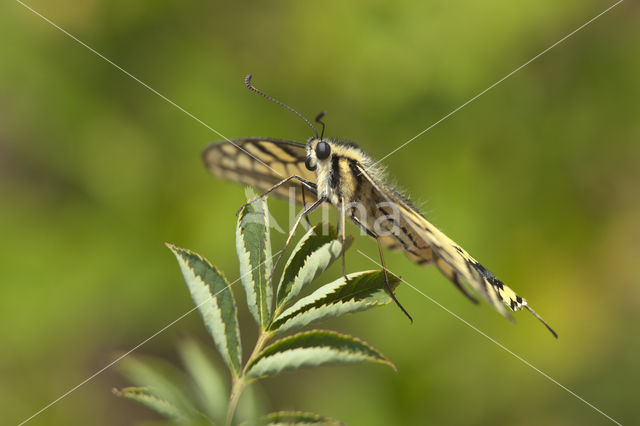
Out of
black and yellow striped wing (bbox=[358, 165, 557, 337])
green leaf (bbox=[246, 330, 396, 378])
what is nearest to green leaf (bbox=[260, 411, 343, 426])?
green leaf (bbox=[246, 330, 396, 378])

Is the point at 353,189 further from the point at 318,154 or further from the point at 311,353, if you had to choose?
the point at 311,353

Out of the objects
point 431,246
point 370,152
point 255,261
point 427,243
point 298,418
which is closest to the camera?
point 298,418

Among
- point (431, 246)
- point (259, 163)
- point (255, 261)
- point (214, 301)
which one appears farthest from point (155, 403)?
point (259, 163)

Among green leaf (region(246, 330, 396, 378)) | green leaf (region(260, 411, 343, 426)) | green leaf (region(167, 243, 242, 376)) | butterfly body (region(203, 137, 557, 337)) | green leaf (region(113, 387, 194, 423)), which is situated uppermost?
butterfly body (region(203, 137, 557, 337))

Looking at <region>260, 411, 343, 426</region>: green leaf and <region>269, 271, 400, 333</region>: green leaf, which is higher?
<region>269, 271, 400, 333</region>: green leaf

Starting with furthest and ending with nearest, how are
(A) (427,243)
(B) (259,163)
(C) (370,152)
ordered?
(C) (370,152), (B) (259,163), (A) (427,243)

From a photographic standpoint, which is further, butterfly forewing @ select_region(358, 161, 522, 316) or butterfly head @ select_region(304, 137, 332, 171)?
butterfly head @ select_region(304, 137, 332, 171)

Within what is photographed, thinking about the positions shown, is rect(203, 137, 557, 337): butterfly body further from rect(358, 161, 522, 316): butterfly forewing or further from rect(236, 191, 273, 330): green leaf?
rect(236, 191, 273, 330): green leaf
